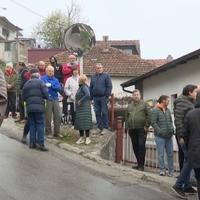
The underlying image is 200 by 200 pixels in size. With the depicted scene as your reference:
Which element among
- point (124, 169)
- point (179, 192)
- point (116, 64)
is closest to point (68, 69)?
point (124, 169)

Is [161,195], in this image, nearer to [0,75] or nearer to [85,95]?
[85,95]

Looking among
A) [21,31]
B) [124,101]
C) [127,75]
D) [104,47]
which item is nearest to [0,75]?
[124,101]

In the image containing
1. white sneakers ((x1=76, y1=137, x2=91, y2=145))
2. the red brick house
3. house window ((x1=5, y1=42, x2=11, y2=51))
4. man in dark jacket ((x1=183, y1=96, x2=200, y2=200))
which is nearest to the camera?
man in dark jacket ((x1=183, y1=96, x2=200, y2=200))

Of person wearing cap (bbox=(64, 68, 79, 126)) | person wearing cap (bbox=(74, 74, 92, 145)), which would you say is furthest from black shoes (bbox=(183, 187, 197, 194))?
person wearing cap (bbox=(64, 68, 79, 126))

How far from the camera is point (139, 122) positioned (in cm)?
1187

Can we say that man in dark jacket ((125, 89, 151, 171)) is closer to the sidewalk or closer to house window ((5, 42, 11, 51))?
the sidewalk

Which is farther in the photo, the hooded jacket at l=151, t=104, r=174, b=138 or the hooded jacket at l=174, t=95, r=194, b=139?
the hooded jacket at l=151, t=104, r=174, b=138

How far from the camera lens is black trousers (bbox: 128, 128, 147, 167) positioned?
11984 millimetres

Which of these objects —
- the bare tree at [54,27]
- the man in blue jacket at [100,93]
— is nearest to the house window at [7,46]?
the bare tree at [54,27]

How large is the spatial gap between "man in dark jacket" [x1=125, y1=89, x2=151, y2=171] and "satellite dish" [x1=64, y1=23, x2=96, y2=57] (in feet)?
9.44

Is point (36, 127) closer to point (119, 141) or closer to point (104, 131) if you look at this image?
point (104, 131)

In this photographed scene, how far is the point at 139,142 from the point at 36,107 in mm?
2262

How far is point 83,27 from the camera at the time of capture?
1438 cm

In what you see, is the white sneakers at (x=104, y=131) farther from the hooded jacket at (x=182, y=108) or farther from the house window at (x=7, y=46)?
the house window at (x=7, y=46)
